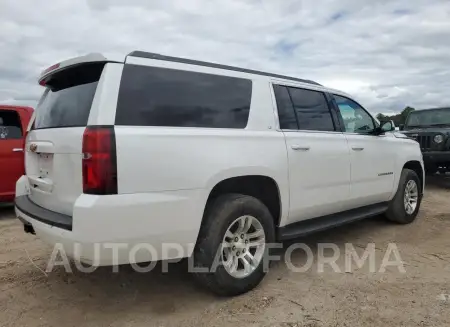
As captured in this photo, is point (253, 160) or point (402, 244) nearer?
point (253, 160)

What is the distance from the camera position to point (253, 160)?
347 cm

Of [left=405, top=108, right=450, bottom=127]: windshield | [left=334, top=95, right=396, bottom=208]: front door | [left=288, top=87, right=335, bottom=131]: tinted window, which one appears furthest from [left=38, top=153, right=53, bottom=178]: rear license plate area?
[left=405, top=108, right=450, bottom=127]: windshield

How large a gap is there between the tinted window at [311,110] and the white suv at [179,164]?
21mm

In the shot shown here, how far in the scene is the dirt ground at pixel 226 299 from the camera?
3094 millimetres

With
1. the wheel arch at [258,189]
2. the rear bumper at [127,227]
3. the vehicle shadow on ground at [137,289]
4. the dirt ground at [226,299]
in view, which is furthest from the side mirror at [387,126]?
the rear bumper at [127,227]

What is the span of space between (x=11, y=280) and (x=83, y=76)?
2.06 meters

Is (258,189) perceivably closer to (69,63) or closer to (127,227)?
(127,227)

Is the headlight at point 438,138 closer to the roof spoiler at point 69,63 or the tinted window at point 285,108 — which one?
the tinted window at point 285,108

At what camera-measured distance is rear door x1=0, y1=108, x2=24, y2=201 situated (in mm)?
6428

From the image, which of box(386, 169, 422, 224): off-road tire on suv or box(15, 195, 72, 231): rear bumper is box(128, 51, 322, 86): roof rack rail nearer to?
box(15, 195, 72, 231): rear bumper

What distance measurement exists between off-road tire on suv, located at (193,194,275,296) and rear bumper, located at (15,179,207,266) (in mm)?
122

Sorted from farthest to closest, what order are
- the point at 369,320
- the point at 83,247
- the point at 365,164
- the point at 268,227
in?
1. the point at 365,164
2. the point at 268,227
3. the point at 369,320
4. the point at 83,247

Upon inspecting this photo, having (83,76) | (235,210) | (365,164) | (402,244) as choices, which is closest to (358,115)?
(365,164)

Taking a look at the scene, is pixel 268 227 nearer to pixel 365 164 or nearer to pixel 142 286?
pixel 142 286
